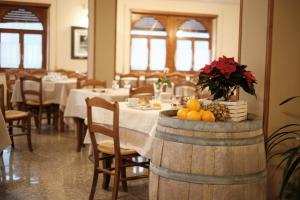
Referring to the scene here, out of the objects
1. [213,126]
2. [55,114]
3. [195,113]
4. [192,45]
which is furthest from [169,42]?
[213,126]

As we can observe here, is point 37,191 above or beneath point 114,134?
beneath

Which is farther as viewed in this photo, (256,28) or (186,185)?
(256,28)

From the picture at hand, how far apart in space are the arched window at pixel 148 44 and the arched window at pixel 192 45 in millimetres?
446

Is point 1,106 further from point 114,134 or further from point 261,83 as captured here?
point 261,83

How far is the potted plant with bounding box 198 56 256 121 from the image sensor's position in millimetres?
2688

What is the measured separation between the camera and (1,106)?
4918 millimetres

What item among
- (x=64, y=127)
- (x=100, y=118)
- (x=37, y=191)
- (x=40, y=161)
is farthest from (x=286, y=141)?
(x=64, y=127)

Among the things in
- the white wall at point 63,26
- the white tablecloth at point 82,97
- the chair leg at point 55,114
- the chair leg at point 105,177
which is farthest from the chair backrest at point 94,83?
the white wall at point 63,26

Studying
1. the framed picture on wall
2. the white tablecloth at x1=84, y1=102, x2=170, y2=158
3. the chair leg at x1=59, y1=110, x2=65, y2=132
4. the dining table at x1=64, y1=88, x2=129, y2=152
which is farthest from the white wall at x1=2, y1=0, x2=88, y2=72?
the white tablecloth at x1=84, y1=102, x2=170, y2=158

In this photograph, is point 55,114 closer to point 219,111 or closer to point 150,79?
point 150,79

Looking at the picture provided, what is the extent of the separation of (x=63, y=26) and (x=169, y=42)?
2752mm

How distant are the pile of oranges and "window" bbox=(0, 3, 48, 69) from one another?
331 inches

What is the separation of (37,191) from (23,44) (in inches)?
276

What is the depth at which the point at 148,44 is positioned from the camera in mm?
11219
